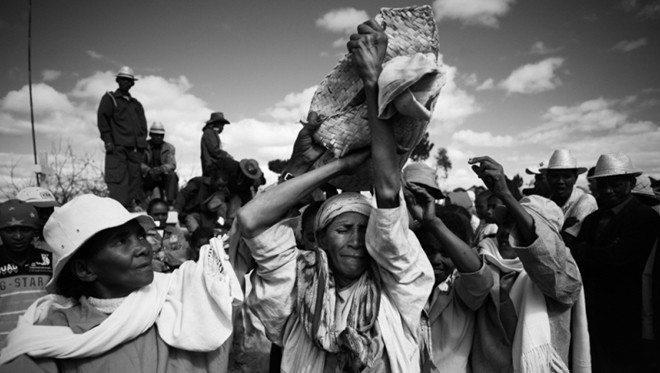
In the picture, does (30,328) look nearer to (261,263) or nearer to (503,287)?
(261,263)

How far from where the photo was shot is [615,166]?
3531 mm

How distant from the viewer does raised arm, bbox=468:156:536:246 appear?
2150 millimetres

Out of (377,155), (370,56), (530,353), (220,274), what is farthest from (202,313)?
(530,353)

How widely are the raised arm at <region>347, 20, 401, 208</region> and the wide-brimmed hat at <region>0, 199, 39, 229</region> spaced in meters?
2.78

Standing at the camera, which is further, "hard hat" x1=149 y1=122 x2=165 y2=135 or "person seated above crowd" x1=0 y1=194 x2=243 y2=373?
"hard hat" x1=149 y1=122 x2=165 y2=135

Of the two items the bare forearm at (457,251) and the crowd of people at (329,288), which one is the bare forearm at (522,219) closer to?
the crowd of people at (329,288)

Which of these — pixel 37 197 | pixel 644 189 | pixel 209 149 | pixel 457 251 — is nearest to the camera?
pixel 457 251

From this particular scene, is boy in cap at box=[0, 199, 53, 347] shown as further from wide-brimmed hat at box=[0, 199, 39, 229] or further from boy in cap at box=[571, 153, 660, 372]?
boy in cap at box=[571, 153, 660, 372]

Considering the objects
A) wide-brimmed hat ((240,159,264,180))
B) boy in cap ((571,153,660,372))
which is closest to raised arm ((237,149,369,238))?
boy in cap ((571,153,660,372))

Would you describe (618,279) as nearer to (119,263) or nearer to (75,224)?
(119,263)

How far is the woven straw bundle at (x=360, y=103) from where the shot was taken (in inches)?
66.9

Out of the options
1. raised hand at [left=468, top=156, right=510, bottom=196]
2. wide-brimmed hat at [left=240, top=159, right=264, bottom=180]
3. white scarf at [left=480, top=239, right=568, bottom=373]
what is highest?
wide-brimmed hat at [left=240, top=159, right=264, bottom=180]

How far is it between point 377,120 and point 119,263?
124 cm

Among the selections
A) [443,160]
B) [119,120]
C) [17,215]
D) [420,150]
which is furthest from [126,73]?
[443,160]
